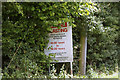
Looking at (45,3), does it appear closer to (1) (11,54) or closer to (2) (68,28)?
(2) (68,28)

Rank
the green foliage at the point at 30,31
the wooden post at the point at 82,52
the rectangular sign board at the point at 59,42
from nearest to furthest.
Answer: the green foliage at the point at 30,31
the rectangular sign board at the point at 59,42
the wooden post at the point at 82,52

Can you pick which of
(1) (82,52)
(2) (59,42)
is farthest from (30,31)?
(1) (82,52)

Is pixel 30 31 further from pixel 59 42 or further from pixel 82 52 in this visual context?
pixel 82 52

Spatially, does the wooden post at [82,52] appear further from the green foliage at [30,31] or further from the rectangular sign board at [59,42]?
the green foliage at [30,31]

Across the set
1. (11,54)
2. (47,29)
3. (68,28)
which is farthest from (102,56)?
(11,54)

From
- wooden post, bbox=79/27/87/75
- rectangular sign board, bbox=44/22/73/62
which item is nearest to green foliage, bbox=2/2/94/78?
rectangular sign board, bbox=44/22/73/62

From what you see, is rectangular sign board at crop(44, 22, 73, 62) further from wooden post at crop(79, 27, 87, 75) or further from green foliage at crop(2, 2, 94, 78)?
wooden post at crop(79, 27, 87, 75)

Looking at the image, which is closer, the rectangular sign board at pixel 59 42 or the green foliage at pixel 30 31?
the green foliage at pixel 30 31

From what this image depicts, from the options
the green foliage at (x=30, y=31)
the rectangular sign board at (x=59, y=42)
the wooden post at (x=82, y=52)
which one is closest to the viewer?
the green foliage at (x=30, y=31)

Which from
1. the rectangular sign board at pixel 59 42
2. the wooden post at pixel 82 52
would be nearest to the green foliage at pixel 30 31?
the rectangular sign board at pixel 59 42

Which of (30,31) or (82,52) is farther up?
(30,31)

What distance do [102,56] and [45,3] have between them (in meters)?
4.46

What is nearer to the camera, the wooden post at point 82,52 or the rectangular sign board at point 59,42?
the rectangular sign board at point 59,42

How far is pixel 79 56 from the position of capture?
795 cm
